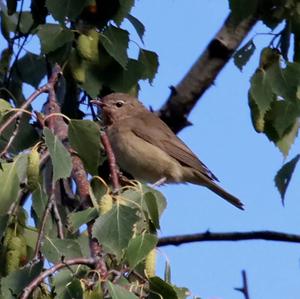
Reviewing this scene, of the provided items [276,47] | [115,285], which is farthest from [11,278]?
[276,47]

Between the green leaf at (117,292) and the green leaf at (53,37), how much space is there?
176 centimetres

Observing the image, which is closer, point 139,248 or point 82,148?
point 139,248

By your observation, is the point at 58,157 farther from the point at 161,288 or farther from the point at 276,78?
the point at 276,78

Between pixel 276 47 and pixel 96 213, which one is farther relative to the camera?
pixel 276 47

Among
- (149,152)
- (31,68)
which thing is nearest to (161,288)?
(31,68)

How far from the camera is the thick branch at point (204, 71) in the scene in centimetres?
657

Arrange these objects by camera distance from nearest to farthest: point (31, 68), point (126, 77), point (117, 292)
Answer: point (117, 292), point (126, 77), point (31, 68)

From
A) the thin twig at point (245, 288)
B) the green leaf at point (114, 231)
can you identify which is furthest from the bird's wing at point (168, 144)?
the green leaf at point (114, 231)

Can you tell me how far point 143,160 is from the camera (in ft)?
26.1

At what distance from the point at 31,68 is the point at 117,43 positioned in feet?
3.30

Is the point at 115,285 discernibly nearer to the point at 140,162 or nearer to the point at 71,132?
the point at 71,132

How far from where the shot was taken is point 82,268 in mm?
3943

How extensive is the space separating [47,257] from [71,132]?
483mm

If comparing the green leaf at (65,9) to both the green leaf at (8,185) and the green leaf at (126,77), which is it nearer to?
the green leaf at (126,77)
